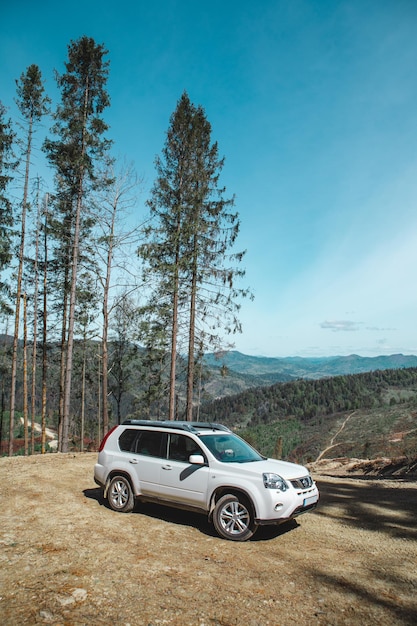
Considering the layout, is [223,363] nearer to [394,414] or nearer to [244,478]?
[244,478]

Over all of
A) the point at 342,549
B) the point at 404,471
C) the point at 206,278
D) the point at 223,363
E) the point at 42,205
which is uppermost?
the point at 42,205

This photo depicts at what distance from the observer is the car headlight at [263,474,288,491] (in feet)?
20.7

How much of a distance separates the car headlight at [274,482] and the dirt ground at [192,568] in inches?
35.9

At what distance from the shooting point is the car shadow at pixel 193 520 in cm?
683

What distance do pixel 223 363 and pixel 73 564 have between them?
50.8ft

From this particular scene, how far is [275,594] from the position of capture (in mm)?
4512

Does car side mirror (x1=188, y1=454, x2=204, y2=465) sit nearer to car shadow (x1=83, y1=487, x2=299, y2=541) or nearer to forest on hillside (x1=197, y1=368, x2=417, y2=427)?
car shadow (x1=83, y1=487, x2=299, y2=541)

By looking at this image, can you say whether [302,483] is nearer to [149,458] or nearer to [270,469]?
[270,469]

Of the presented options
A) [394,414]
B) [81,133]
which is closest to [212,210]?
[81,133]

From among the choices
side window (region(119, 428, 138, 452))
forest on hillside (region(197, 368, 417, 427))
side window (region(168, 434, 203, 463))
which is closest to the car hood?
side window (region(168, 434, 203, 463))

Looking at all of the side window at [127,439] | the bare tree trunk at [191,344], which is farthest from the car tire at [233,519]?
the bare tree trunk at [191,344]

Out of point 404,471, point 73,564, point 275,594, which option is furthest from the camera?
point 404,471

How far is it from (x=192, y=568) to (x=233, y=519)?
1.44 metres

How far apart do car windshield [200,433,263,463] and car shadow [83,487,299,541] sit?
3.57 ft
